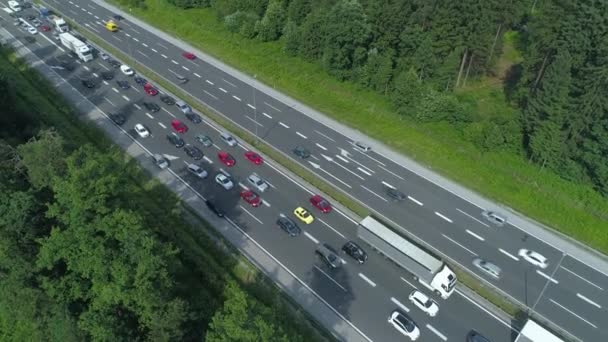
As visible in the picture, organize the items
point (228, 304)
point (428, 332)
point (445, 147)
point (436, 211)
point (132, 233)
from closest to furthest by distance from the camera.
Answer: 1. point (228, 304)
2. point (132, 233)
3. point (428, 332)
4. point (436, 211)
5. point (445, 147)

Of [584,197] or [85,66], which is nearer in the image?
[584,197]

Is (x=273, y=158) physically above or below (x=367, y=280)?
above

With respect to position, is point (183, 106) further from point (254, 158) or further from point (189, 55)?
point (189, 55)

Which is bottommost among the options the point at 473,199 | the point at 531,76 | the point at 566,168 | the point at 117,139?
the point at 117,139

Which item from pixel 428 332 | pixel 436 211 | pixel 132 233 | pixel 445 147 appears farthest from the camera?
pixel 445 147

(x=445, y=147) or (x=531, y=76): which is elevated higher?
(x=531, y=76)

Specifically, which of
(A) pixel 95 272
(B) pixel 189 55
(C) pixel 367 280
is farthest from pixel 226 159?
(B) pixel 189 55

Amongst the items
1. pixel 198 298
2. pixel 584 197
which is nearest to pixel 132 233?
pixel 198 298

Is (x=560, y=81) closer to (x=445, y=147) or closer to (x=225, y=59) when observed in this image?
(x=445, y=147)
